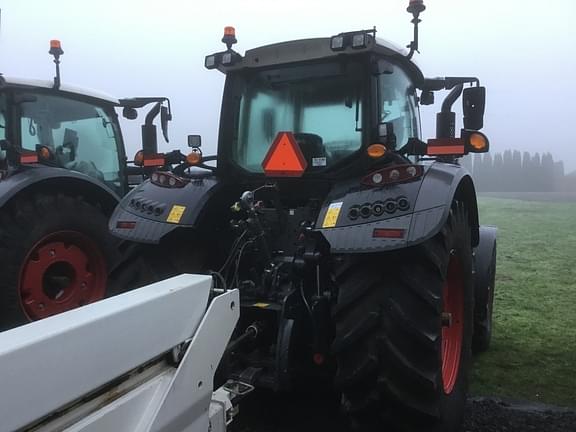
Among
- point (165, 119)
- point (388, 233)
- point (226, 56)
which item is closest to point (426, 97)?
point (226, 56)

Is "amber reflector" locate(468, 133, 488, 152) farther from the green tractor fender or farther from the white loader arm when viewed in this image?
the white loader arm

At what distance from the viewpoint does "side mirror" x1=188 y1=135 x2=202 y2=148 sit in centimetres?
356

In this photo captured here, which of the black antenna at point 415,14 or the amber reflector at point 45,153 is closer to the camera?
the black antenna at point 415,14

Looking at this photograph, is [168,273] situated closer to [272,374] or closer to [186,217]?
[186,217]

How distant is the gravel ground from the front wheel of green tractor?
627mm

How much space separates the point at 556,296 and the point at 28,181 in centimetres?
548

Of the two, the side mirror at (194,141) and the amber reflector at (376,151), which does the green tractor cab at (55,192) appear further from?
the amber reflector at (376,151)

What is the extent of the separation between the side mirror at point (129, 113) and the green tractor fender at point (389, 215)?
323cm

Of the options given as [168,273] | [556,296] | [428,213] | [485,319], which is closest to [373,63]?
[428,213]

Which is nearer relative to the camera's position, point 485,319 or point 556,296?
A: point 485,319

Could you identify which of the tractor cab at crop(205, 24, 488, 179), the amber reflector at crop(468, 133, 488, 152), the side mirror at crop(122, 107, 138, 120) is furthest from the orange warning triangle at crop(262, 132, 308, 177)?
the side mirror at crop(122, 107, 138, 120)

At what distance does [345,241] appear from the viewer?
243cm

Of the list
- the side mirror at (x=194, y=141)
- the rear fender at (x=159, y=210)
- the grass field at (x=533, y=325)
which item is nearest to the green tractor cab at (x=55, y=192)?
the side mirror at (x=194, y=141)

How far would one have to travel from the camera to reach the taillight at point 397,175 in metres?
2.60
